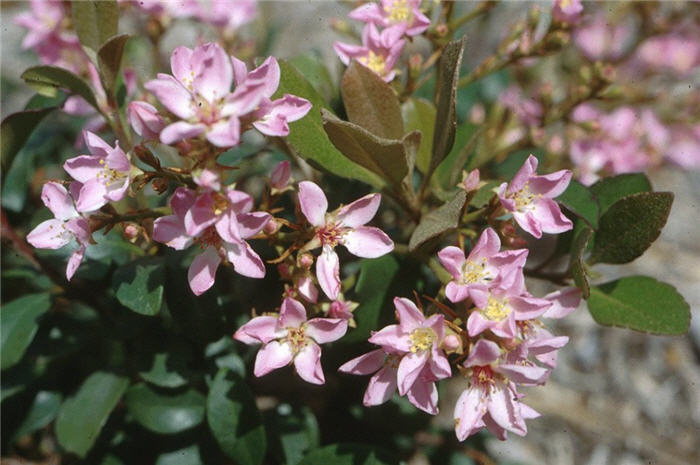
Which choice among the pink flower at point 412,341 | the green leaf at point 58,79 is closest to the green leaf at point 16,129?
the green leaf at point 58,79

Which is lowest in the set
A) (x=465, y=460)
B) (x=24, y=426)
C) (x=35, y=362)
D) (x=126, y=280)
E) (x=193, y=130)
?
(x=465, y=460)

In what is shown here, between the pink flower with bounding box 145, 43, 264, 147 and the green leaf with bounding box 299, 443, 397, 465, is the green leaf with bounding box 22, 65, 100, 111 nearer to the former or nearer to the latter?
the pink flower with bounding box 145, 43, 264, 147

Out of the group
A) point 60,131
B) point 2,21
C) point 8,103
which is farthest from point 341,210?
point 2,21

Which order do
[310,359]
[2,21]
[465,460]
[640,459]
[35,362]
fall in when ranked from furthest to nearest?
1. [2,21]
2. [640,459]
3. [465,460]
4. [35,362]
5. [310,359]

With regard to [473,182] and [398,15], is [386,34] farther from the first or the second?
[473,182]

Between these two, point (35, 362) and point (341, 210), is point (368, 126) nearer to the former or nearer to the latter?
point (341, 210)

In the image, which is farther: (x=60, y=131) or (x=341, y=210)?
(x=60, y=131)

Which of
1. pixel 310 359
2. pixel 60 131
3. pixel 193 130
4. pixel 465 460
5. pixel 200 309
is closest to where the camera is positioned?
pixel 193 130

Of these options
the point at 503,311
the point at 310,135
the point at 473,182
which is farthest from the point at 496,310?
the point at 310,135
